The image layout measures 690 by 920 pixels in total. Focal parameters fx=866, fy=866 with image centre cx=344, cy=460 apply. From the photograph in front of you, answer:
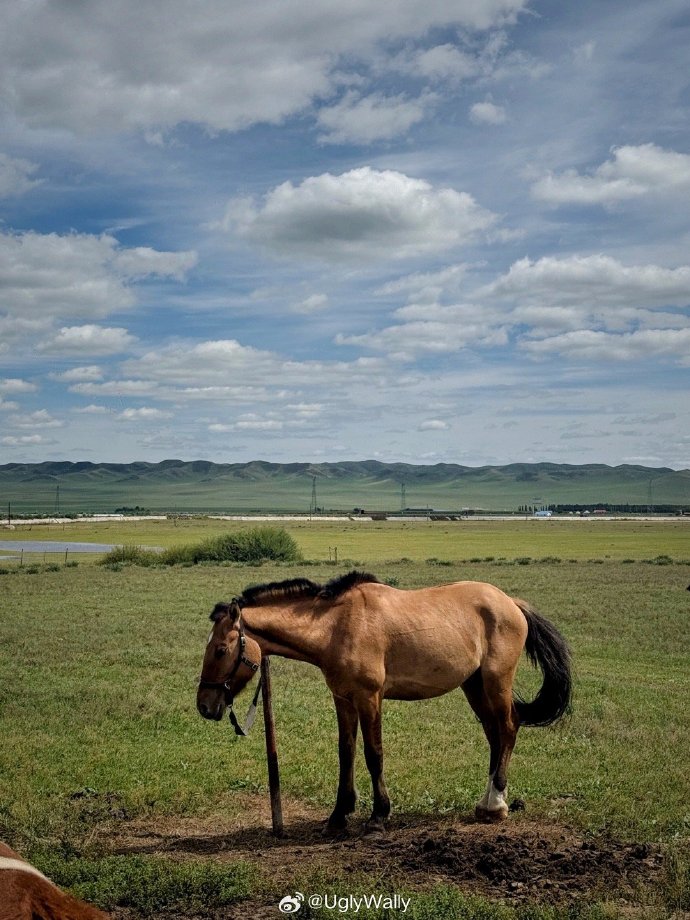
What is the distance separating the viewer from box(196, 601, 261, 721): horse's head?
779 centimetres

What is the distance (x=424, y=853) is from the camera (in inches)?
282

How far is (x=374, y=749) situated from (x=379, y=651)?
88cm

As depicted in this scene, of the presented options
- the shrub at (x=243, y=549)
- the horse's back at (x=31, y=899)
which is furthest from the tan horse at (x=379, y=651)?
the shrub at (x=243, y=549)

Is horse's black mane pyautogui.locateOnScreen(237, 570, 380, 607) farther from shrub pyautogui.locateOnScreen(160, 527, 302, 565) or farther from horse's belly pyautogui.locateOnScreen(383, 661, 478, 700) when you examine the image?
shrub pyautogui.locateOnScreen(160, 527, 302, 565)

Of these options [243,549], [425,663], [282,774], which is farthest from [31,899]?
[243,549]

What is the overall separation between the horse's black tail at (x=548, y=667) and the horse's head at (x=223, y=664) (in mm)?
3027

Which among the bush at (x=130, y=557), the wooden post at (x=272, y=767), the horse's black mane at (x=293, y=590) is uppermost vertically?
the horse's black mane at (x=293, y=590)

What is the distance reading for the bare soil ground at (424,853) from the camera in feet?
21.6

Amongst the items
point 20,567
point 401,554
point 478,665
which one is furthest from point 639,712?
point 401,554

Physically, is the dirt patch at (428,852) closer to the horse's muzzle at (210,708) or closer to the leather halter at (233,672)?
the horse's muzzle at (210,708)

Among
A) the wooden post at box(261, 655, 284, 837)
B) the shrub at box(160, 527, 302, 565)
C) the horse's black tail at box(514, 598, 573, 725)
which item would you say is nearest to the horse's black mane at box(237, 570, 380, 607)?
the wooden post at box(261, 655, 284, 837)

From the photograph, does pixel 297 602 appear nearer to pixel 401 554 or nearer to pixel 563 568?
pixel 563 568

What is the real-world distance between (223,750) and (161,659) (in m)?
6.56

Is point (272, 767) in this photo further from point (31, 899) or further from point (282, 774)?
point (31, 899)
